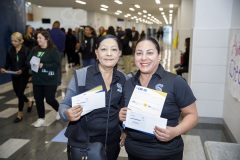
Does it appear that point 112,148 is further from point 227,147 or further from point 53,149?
point 53,149

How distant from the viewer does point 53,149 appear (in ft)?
11.8

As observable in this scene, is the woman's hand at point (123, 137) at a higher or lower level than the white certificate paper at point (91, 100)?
lower

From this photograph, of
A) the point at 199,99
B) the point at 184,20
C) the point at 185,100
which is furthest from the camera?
the point at 184,20

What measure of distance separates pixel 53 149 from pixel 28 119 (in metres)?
1.50

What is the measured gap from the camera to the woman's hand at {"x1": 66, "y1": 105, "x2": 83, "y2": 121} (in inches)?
65.9

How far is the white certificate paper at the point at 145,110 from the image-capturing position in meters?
1.61

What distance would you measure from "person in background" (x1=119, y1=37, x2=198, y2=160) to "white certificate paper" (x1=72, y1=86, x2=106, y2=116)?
0.55ft

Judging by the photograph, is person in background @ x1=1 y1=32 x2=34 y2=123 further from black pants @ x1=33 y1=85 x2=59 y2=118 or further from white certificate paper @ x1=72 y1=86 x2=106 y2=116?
white certificate paper @ x1=72 y1=86 x2=106 y2=116

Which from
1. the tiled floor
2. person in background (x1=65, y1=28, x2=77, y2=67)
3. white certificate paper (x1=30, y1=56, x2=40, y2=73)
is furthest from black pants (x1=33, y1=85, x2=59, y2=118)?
person in background (x1=65, y1=28, x2=77, y2=67)

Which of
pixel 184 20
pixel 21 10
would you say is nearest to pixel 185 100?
pixel 21 10

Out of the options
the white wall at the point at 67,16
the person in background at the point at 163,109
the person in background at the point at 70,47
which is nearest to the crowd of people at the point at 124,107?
the person in background at the point at 163,109

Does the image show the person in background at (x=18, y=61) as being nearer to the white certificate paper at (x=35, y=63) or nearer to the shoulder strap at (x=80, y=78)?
the white certificate paper at (x=35, y=63)

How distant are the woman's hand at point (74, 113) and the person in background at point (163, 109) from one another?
277 mm

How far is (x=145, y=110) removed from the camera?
5.38ft
